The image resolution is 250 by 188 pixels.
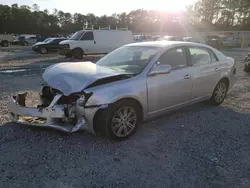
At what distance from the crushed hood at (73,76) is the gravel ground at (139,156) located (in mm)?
853

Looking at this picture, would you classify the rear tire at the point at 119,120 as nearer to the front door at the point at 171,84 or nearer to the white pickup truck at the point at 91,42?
the front door at the point at 171,84

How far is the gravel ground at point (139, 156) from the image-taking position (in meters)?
2.87

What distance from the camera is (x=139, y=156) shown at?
11.2 feet

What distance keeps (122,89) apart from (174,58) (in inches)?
56.3

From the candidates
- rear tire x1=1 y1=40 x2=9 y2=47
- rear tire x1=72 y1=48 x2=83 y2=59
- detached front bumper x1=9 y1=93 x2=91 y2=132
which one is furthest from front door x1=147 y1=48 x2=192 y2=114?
rear tire x1=1 y1=40 x2=9 y2=47

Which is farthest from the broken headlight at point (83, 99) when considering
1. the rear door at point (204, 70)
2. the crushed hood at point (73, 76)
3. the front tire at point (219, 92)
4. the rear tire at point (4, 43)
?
the rear tire at point (4, 43)

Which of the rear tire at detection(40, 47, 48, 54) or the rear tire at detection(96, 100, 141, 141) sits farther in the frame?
the rear tire at detection(40, 47, 48, 54)

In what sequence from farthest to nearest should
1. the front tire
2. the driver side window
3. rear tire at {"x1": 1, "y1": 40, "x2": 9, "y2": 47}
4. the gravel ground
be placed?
1. rear tire at {"x1": 1, "y1": 40, "x2": 9, "y2": 47}
2. the front tire
3. the driver side window
4. the gravel ground

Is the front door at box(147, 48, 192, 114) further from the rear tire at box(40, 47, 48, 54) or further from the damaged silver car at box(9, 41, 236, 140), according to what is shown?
the rear tire at box(40, 47, 48, 54)

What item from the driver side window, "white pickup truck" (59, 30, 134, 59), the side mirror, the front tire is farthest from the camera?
"white pickup truck" (59, 30, 134, 59)

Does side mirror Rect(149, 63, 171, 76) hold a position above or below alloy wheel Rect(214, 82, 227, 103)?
above

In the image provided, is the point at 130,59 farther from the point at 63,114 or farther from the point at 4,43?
the point at 4,43

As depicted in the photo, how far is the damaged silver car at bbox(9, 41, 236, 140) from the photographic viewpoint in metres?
3.53

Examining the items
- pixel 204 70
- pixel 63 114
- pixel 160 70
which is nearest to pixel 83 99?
pixel 63 114
